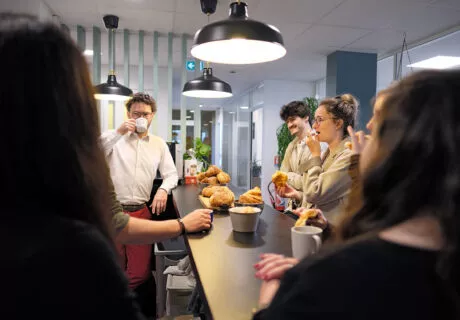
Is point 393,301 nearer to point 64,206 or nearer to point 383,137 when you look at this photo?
point 383,137

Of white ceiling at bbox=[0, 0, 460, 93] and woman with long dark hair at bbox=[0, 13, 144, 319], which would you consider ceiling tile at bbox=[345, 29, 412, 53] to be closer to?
white ceiling at bbox=[0, 0, 460, 93]

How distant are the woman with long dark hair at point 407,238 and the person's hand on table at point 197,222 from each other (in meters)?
0.88

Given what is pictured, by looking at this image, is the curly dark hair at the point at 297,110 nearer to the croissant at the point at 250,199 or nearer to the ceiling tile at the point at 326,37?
the croissant at the point at 250,199

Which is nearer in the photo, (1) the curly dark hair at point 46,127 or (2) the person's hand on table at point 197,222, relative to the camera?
(1) the curly dark hair at point 46,127

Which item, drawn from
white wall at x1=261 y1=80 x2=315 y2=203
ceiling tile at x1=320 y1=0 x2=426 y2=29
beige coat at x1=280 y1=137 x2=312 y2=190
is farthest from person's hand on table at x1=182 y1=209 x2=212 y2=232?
white wall at x1=261 y1=80 x2=315 y2=203

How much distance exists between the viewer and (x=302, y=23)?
3.93 meters

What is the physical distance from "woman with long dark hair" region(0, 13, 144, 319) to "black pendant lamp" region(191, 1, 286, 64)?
36.5 inches

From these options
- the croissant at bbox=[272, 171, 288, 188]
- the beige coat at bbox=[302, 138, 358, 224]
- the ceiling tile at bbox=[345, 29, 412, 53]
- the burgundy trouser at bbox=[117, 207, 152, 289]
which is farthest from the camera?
the ceiling tile at bbox=[345, 29, 412, 53]

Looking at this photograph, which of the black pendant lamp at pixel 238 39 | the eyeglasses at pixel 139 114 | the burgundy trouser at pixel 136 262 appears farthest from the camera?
the eyeglasses at pixel 139 114

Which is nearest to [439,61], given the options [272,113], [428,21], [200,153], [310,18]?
[428,21]

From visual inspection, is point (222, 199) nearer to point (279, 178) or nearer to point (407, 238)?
point (279, 178)

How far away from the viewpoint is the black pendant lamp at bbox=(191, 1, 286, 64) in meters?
1.40

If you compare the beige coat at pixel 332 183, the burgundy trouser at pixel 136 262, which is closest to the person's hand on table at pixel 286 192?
the beige coat at pixel 332 183

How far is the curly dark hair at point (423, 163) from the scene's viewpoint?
0.48 metres
